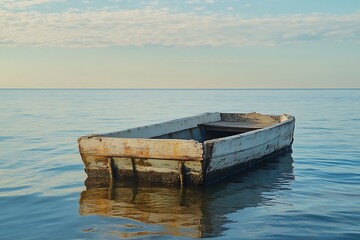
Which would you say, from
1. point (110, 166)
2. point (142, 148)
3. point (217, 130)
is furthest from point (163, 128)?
point (142, 148)

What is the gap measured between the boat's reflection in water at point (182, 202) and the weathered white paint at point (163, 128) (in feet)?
4.82

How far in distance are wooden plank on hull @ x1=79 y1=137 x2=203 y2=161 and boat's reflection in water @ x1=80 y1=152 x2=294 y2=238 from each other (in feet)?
2.38

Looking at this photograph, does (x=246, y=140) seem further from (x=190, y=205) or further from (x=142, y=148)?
(x=190, y=205)

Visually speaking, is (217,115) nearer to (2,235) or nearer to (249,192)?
(249,192)

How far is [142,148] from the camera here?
8797 mm

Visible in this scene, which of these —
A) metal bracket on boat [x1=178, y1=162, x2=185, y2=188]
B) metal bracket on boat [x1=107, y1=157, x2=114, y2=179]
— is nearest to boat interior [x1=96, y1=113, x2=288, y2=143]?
metal bracket on boat [x1=107, y1=157, x2=114, y2=179]

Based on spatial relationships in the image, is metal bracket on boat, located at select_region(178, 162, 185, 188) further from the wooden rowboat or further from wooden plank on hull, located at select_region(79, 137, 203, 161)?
wooden plank on hull, located at select_region(79, 137, 203, 161)

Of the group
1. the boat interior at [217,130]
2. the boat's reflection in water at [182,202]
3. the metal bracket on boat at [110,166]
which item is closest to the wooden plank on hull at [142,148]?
the metal bracket on boat at [110,166]

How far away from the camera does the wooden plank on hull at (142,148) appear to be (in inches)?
331

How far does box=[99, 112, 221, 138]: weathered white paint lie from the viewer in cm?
1054

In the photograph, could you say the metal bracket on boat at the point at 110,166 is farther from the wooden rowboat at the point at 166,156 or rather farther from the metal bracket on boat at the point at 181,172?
the metal bracket on boat at the point at 181,172

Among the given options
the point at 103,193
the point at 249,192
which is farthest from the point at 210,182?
the point at 103,193

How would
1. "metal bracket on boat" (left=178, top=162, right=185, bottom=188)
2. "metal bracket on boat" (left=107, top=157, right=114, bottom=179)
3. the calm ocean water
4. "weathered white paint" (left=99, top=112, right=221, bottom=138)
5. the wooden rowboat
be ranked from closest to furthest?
1. the calm ocean water
2. the wooden rowboat
3. "metal bracket on boat" (left=178, top=162, right=185, bottom=188)
4. "metal bracket on boat" (left=107, top=157, right=114, bottom=179)
5. "weathered white paint" (left=99, top=112, right=221, bottom=138)

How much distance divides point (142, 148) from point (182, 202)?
4.69ft
